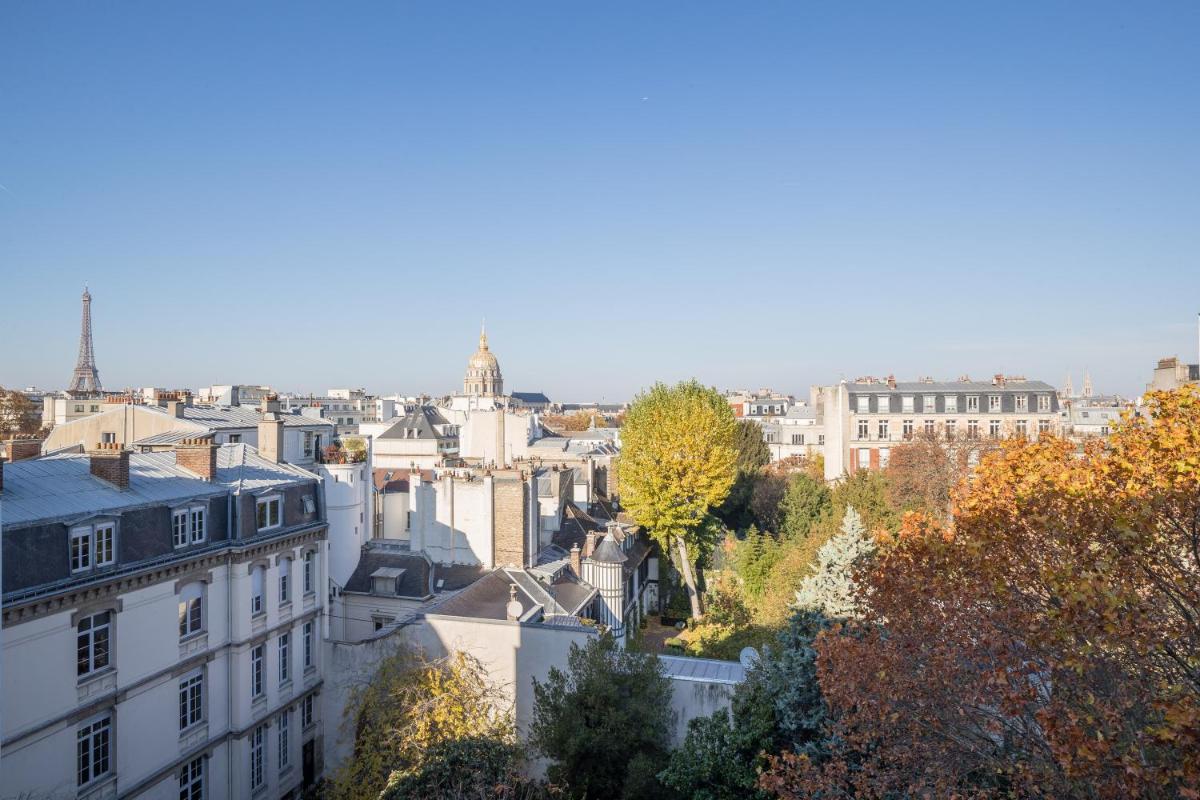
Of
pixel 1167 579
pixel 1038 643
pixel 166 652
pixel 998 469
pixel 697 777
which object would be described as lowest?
pixel 697 777

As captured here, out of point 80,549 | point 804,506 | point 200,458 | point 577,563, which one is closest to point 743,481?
point 804,506

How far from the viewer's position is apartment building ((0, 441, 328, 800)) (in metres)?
15.0

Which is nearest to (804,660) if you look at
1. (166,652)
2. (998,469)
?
(998,469)

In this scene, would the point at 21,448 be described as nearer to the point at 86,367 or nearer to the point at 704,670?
the point at 704,670

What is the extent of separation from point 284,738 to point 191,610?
231 inches

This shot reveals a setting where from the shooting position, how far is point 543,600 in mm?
24734

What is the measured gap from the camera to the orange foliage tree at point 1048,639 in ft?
26.6

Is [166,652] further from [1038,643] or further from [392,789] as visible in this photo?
[1038,643]

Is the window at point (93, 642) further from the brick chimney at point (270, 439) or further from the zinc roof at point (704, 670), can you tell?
the zinc roof at point (704, 670)

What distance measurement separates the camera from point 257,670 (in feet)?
68.9

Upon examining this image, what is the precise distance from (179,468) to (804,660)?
17.7 meters

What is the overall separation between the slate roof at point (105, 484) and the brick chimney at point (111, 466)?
0.17m

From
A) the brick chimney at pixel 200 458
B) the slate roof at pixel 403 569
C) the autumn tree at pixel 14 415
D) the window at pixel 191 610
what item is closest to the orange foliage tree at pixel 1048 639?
the window at pixel 191 610

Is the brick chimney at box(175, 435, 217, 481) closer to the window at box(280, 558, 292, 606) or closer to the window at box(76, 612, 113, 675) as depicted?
the window at box(280, 558, 292, 606)
